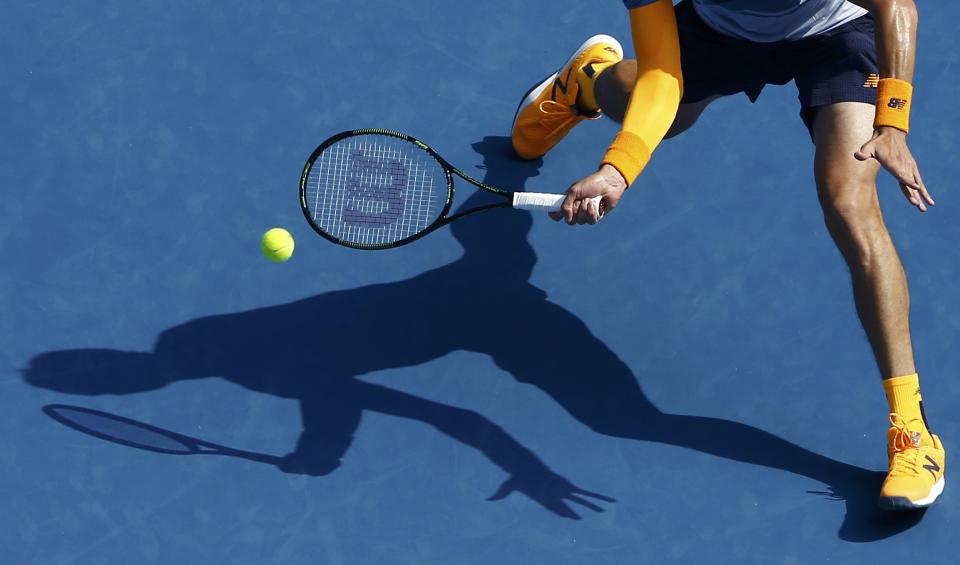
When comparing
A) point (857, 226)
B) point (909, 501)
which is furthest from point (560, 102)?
point (909, 501)

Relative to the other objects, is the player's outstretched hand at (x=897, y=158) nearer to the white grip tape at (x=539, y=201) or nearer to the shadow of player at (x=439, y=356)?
the white grip tape at (x=539, y=201)

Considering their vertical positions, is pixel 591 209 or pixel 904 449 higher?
pixel 591 209

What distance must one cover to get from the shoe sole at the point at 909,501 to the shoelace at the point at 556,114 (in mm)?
1652

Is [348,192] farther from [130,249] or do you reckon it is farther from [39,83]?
[39,83]

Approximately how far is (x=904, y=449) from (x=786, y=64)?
122 cm

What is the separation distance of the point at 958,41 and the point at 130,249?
124 inches

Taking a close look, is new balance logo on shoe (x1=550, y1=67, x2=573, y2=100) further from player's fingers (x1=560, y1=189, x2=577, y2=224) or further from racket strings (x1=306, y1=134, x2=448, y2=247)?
player's fingers (x1=560, y1=189, x2=577, y2=224)

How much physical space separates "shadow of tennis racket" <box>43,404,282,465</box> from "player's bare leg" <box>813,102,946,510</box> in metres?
1.81

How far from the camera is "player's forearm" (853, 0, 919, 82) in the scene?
3.87 meters

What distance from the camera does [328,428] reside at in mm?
4488

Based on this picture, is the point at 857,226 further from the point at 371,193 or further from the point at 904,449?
the point at 371,193

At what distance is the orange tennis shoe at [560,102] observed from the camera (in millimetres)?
4934

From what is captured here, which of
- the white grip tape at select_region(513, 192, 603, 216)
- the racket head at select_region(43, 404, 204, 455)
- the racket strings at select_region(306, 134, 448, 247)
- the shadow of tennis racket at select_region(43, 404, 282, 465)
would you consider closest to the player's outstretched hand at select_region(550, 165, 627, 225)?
the white grip tape at select_region(513, 192, 603, 216)

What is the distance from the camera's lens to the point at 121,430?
4480 millimetres
